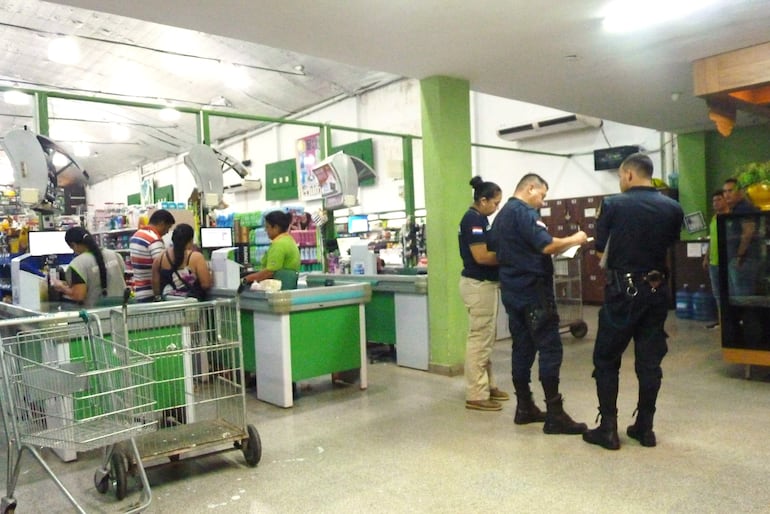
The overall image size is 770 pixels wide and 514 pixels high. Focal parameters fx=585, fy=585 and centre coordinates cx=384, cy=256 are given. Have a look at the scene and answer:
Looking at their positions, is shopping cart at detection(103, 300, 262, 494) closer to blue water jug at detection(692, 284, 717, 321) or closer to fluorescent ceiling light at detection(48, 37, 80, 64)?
blue water jug at detection(692, 284, 717, 321)

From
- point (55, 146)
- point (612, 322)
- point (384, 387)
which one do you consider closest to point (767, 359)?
point (612, 322)

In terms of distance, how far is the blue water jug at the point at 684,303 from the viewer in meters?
8.09

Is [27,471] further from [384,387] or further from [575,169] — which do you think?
[575,169]

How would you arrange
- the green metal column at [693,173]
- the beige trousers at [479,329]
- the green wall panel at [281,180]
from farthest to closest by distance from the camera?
the green wall panel at [281,180]
the green metal column at [693,173]
the beige trousers at [479,329]

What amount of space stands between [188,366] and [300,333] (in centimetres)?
121

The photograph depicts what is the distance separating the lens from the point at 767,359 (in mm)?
4609

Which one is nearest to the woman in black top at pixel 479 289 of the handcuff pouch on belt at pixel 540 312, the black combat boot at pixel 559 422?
the handcuff pouch on belt at pixel 540 312

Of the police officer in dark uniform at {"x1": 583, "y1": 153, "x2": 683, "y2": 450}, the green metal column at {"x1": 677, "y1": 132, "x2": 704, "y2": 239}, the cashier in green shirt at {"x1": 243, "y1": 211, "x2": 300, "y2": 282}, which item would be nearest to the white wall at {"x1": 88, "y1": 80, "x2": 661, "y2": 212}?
the green metal column at {"x1": 677, "y1": 132, "x2": 704, "y2": 239}

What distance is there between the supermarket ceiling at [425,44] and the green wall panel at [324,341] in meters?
2.08

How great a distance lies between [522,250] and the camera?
365 cm

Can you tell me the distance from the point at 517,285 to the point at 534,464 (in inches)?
41.9

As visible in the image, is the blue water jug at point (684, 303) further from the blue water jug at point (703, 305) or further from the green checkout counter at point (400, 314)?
the green checkout counter at point (400, 314)

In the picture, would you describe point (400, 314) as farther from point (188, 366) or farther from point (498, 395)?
point (188, 366)

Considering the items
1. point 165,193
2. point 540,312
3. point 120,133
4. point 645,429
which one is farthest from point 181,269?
point 165,193
